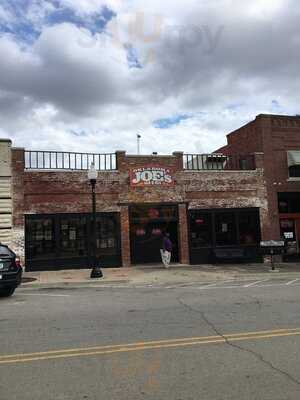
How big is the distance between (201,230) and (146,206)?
2891 mm

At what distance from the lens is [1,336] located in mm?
7789

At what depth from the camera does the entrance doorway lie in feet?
71.1

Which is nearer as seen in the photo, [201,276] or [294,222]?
[201,276]

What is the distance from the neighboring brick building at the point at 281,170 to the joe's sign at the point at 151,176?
513 cm

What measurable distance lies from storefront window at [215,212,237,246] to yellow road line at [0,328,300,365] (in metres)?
14.8

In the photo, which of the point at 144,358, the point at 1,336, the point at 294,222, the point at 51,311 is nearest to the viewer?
the point at 144,358

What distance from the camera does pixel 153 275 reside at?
17984mm

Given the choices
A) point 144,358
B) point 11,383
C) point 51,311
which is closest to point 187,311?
point 51,311

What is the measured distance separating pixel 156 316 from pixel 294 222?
1667 cm

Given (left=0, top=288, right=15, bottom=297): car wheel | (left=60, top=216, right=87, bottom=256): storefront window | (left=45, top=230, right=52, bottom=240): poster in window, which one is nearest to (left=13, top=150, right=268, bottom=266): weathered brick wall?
(left=60, top=216, right=87, bottom=256): storefront window

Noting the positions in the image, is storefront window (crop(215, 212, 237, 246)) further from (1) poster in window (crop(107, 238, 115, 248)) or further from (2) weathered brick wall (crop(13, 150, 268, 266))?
(1) poster in window (crop(107, 238, 115, 248))

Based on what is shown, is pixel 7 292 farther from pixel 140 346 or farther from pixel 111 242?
pixel 111 242

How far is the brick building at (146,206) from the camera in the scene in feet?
65.7

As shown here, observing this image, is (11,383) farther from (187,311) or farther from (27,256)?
(27,256)
